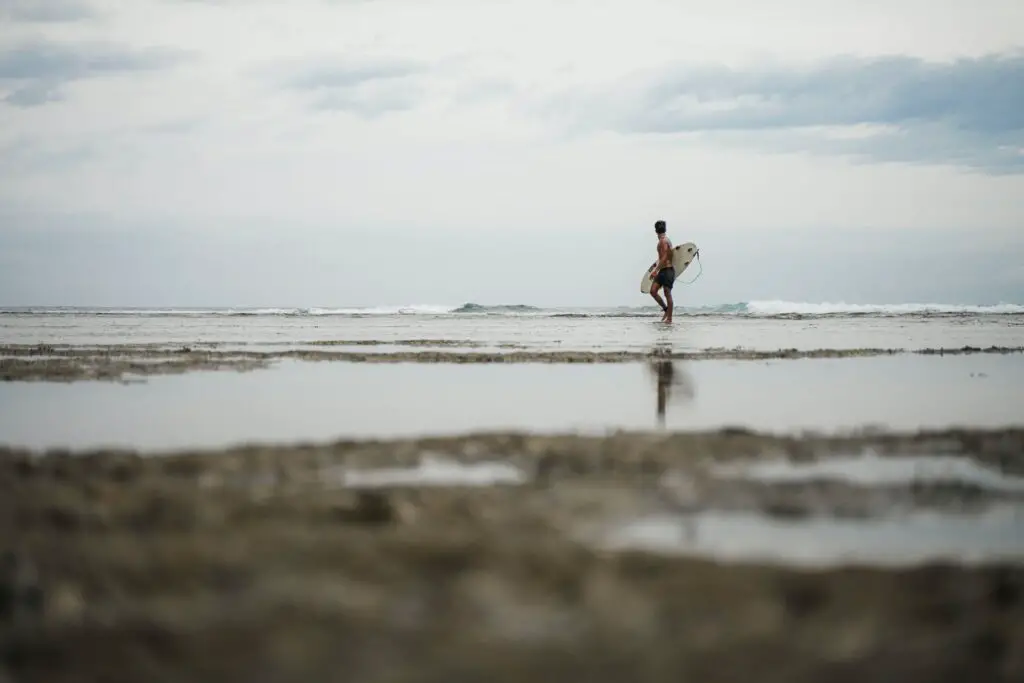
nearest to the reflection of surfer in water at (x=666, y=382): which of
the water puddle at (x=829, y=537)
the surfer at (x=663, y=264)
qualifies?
the water puddle at (x=829, y=537)

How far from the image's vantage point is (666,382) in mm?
10469

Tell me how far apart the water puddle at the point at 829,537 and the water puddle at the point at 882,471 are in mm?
704

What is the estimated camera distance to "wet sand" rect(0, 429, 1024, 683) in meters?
2.43

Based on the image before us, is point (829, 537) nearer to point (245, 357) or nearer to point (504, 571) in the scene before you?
point (504, 571)

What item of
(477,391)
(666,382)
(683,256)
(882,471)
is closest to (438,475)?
(882,471)

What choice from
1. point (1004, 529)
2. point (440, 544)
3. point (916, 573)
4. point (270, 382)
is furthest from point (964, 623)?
point (270, 382)

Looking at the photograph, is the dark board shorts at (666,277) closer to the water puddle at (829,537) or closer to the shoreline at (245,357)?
the shoreline at (245,357)

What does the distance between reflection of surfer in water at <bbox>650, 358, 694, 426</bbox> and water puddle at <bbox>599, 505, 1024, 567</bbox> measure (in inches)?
122

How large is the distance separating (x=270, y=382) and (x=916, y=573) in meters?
8.39

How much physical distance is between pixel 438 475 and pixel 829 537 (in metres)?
2.01

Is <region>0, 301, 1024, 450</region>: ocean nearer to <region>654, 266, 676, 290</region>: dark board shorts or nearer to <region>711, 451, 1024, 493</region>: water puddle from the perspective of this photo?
<region>711, 451, 1024, 493</region>: water puddle

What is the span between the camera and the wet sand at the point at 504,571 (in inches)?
95.7

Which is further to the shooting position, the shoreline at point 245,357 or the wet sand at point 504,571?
the shoreline at point 245,357

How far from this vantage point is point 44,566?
3.18 meters
